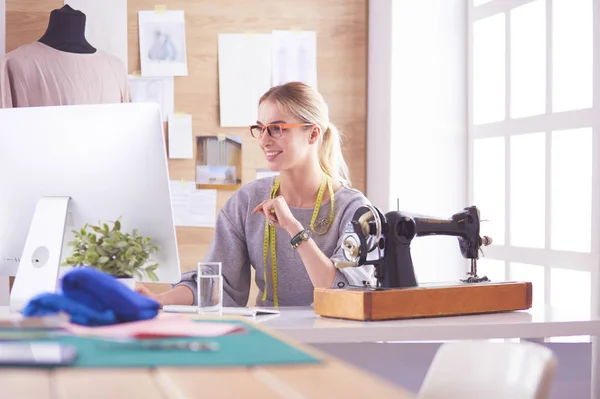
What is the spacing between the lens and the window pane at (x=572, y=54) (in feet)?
9.00

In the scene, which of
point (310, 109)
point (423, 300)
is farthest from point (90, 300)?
point (310, 109)

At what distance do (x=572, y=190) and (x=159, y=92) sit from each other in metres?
1.82

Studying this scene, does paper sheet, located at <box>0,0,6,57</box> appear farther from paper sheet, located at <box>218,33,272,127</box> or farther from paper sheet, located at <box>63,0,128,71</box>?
paper sheet, located at <box>218,33,272,127</box>

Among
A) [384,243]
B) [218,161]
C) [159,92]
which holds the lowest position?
[384,243]

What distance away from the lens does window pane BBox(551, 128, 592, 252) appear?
275cm

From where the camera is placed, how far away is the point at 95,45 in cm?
368

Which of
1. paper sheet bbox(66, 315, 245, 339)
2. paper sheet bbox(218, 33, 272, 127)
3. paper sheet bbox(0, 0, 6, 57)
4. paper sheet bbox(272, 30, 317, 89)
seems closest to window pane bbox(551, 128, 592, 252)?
paper sheet bbox(272, 30, 317, 89)

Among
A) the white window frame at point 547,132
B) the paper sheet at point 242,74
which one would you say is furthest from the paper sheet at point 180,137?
Answer: the white window frame at point 547,132

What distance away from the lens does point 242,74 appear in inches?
149

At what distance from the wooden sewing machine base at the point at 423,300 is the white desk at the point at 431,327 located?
0.08 ft

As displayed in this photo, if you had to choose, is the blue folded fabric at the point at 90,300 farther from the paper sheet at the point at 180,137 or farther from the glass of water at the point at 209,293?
the paper sheet at the point at 180,137

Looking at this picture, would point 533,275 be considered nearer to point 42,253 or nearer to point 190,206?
point 190,206

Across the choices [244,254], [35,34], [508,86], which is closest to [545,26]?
[508,86]

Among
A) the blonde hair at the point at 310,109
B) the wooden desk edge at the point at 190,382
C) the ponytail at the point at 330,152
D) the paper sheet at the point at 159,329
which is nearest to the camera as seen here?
the wooden desk edge at the point at 190,382
